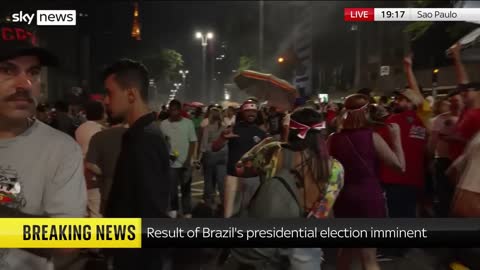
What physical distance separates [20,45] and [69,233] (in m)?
0.61

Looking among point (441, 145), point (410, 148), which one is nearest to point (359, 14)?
point (410, 148)

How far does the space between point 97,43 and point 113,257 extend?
0.80 m

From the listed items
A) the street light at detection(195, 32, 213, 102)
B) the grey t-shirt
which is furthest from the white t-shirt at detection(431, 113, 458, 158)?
the grey t-shirt

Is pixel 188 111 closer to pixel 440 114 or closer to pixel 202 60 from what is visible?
pixel 202 60

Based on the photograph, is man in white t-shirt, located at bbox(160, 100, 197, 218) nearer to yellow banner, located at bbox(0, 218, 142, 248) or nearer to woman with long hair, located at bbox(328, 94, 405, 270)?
woman with long hair, located at bbox(328, 94, 405, 270)

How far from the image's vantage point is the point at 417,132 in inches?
149

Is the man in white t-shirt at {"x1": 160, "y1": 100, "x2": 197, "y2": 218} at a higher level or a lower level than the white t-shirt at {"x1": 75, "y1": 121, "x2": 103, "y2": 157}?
lower

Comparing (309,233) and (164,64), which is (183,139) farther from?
(309,233)

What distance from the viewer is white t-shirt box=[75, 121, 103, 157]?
2172 mm

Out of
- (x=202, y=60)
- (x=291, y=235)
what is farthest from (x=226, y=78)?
(x=291, y=235)

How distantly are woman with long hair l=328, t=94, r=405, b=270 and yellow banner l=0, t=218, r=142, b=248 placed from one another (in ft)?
3.70

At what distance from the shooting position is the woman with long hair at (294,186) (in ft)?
7.52

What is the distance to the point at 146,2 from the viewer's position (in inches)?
88.6

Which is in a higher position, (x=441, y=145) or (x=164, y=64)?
(x=164, y=64)
